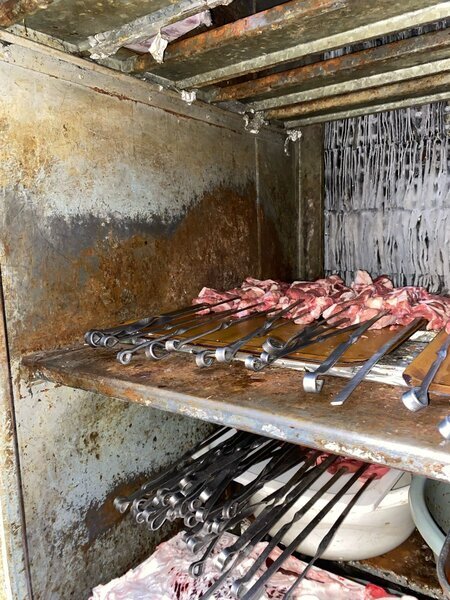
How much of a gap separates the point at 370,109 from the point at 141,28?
1732 mm

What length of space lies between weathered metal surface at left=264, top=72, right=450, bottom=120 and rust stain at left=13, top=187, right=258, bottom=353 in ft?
1.83

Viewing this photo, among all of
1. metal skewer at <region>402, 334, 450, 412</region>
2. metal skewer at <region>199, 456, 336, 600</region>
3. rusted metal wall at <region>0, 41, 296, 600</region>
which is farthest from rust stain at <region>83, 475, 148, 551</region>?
metal skewer at <region>402, 334, 450, 412</region>

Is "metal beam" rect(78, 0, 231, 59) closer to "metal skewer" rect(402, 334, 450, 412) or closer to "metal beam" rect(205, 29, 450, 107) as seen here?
"metal beam" rect(205, 29, 450, 107)

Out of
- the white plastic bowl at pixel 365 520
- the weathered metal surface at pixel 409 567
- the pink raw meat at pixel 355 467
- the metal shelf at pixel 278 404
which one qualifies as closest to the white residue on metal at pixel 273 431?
the metal shelf at pixel 278 404

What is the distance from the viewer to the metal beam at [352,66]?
177cm

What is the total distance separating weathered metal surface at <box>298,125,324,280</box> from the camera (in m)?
3.31

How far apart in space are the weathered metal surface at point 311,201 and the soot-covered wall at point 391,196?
0.21ft

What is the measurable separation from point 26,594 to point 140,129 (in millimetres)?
2089

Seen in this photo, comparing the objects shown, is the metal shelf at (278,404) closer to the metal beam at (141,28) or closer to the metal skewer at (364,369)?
the metal skewer at (364,369)

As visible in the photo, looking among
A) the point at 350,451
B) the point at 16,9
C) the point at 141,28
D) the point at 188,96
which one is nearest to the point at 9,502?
the point at 350,451

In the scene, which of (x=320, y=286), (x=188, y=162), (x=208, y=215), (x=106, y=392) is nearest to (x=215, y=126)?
(x=188, y=162)

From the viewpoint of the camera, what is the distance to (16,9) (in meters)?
1.42

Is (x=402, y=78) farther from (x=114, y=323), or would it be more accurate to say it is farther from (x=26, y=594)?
(x=26, y=594)

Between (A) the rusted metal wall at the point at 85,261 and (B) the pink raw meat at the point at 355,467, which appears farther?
(B) the pink raw meat at the point at 355,467
